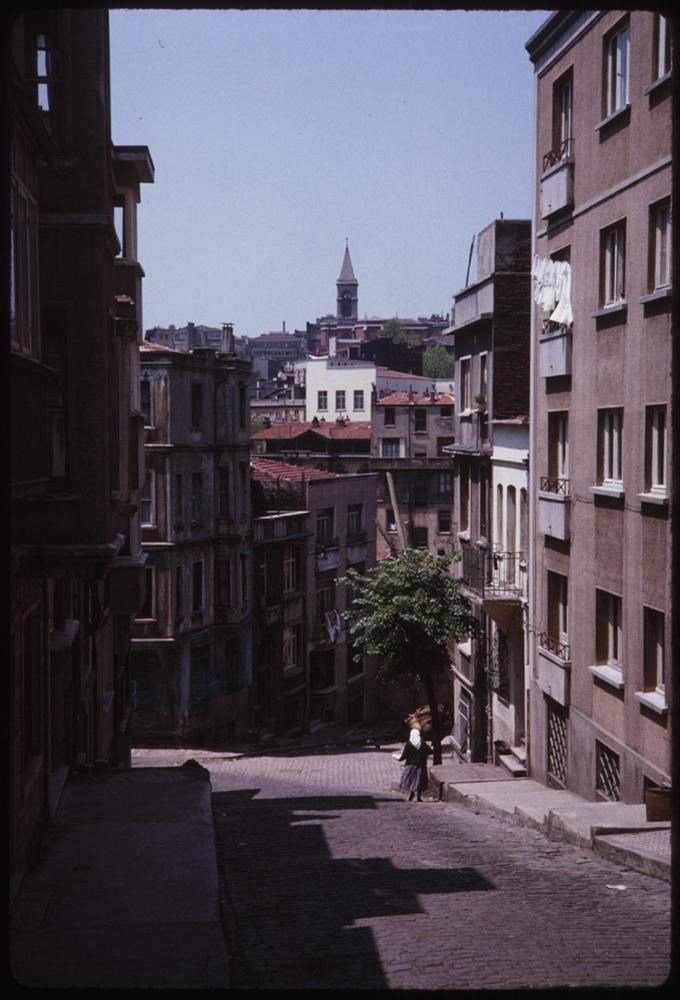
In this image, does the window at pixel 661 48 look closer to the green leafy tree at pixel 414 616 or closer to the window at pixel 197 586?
the green leafy tree at pixel 414 616

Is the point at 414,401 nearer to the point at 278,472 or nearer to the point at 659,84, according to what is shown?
the point at 278,472

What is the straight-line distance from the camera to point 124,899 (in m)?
11.0

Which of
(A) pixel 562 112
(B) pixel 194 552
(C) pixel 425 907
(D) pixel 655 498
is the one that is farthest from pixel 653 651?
(B) pixel 194 552

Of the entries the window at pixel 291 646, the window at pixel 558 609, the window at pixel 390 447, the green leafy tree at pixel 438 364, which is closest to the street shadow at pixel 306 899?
the window at pixel 558 609

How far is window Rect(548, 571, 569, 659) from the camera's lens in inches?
883

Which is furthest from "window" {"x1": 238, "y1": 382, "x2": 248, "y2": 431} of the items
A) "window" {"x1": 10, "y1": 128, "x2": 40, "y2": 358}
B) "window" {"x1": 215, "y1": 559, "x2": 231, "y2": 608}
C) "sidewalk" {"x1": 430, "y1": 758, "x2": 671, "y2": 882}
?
"window" {"x1": 10, "y1": 128, "x2": 40, "y2": 358}

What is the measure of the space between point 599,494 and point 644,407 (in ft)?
8.06

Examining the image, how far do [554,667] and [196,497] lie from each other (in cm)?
2307

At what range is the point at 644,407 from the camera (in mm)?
17000

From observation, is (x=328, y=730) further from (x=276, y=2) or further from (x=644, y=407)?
(x=276, y=2)

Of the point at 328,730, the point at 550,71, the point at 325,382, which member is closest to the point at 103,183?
the point at 550,71

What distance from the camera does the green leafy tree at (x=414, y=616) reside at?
29.2 meters

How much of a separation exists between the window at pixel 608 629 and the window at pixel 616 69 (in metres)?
7.12

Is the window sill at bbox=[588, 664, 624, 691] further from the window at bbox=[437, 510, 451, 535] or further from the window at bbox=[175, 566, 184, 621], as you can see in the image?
the window at bbox=[437, 510, 451, 535]
